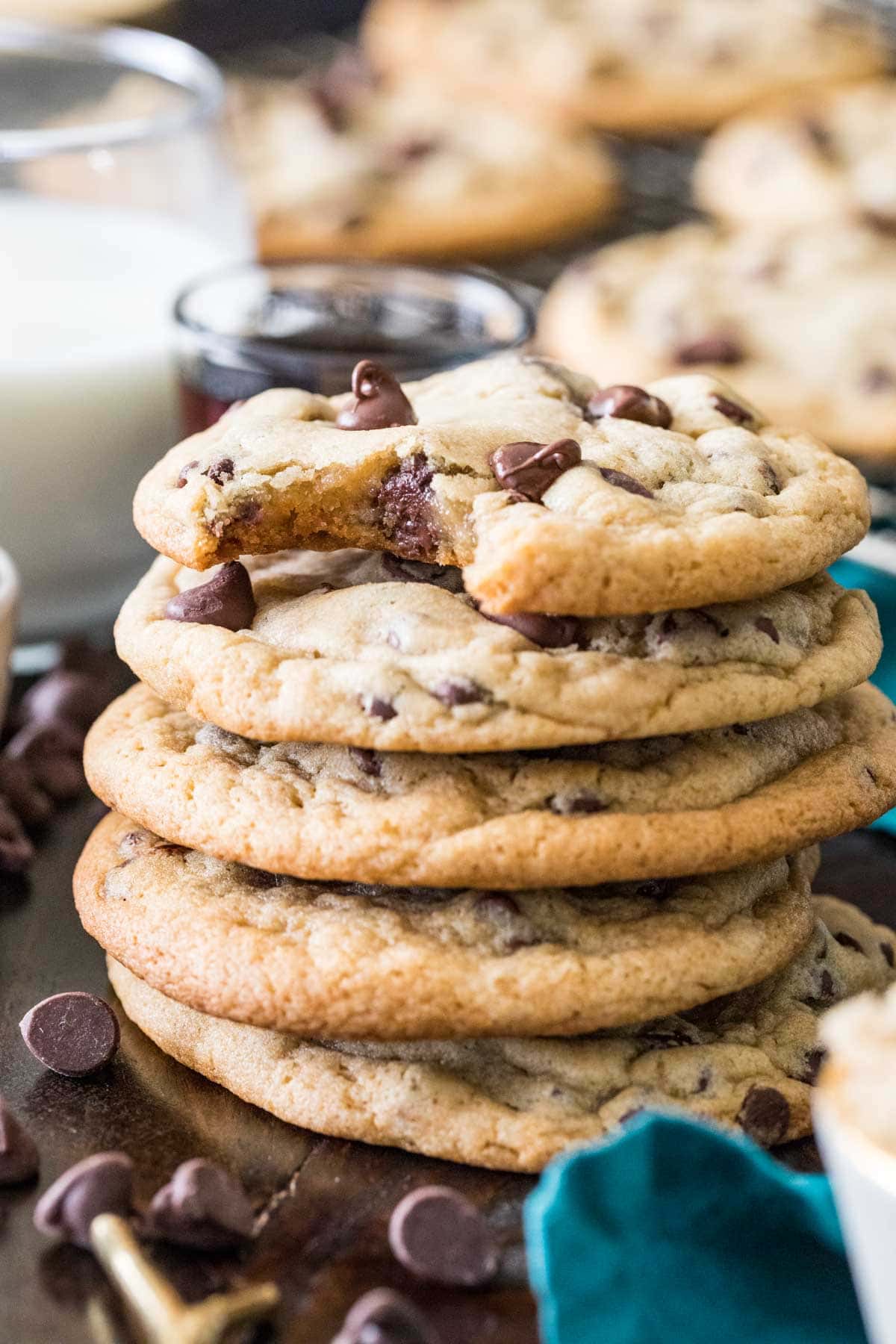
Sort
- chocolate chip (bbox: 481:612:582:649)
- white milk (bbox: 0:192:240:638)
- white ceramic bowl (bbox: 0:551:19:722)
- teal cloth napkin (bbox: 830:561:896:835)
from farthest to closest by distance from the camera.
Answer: white milk (bbox: 0:192:240:638), teal cloth napkin (bbox: 830:561:896:835), white ceramic bowl (bbox: 0:551:19:722), chocolate chip (bbox: 481:612:582:649)

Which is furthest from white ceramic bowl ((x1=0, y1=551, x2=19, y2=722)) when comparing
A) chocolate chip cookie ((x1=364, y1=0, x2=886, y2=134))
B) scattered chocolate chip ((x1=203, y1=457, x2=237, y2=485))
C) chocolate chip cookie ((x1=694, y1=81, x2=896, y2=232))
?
chocolate chip cookie ((x1=364, y1=0, x2=886, y2=134))

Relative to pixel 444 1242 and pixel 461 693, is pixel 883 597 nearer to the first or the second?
pixel 461 693

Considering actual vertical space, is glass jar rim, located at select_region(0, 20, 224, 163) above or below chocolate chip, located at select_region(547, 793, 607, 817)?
above

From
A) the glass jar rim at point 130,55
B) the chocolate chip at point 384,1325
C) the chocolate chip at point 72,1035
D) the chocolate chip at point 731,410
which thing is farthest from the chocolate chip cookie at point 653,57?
the chocolate chip at point 384,1325

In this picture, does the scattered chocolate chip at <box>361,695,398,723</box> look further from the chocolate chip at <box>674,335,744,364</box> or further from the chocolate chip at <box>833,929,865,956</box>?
the chocolate chip at <box>674,335,744,364</box>

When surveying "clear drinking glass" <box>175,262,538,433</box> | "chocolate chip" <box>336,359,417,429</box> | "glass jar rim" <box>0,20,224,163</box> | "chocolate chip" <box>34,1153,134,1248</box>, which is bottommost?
"chocolate chip" <box>34,1153,134,1248</box>

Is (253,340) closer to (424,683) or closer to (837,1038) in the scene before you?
(424,683)

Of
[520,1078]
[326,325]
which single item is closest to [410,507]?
[520,1078]
